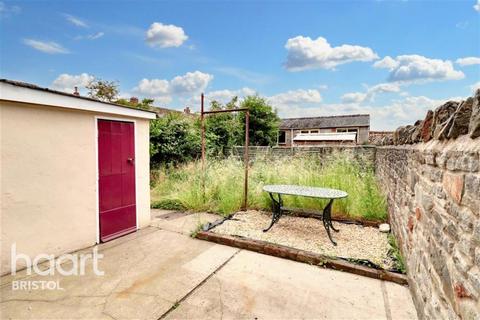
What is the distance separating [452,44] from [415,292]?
4330mm

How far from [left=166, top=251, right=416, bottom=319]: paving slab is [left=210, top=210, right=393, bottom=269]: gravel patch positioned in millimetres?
505

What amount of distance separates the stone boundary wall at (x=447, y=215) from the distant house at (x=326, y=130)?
845 inches

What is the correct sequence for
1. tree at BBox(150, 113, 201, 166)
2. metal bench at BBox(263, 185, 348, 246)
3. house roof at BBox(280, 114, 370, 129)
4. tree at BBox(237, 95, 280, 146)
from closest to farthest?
metal bench at BBox(263, 185, 348, 246)
tree at BBox(150, 113, 201, 166)
tree at BBox(237, 95, 280, 146)
house roof at BBox(280, 114, 370, 129)

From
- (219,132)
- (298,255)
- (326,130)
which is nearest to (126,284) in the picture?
(298,255)

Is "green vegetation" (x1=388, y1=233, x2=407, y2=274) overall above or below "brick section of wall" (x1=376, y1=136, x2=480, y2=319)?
below

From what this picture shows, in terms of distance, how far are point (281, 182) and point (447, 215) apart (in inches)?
167

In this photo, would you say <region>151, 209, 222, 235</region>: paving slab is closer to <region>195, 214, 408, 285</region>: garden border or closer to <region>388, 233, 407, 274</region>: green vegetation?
<region>195, 214, 408, 285</region>: garden border

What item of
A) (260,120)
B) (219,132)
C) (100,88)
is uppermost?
(100,88)

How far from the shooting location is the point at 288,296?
2322 mm

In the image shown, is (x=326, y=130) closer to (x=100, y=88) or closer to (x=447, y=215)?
(x=100, y=88)

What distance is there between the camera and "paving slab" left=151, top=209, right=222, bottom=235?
420cm

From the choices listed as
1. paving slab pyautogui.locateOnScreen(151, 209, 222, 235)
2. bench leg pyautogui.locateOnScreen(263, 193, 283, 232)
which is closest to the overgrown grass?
paving slab pyautogui.locateOnScreen(151, 209, 222, 235)

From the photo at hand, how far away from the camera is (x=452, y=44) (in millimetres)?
4055

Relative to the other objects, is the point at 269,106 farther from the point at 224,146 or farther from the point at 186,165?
the point at 186,165
